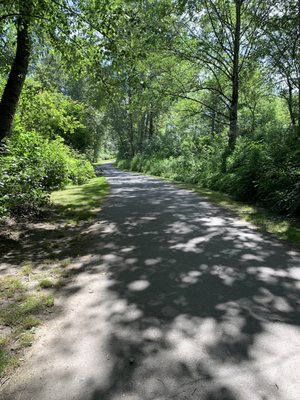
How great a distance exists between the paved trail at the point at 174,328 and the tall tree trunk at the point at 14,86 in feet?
16.2

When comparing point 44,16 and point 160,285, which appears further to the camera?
point 44,16

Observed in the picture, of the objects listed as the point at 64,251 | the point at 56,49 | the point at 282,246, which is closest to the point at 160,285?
the point at 64,251

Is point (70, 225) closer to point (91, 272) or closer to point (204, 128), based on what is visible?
point (91, 272)

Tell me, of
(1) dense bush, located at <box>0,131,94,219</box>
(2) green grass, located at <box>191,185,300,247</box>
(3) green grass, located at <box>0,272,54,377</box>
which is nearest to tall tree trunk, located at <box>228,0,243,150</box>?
(2) green grass, located at <box>191,185,300,247</box>

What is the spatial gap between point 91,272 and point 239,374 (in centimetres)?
255

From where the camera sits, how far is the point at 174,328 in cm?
294

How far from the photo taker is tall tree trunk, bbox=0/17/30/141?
827 cm

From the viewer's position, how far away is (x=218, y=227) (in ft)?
21.3

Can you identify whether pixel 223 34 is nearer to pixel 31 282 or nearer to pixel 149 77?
pixel 149 77

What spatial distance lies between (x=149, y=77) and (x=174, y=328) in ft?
57.4

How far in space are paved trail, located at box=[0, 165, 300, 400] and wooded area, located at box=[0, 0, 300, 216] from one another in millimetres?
2397

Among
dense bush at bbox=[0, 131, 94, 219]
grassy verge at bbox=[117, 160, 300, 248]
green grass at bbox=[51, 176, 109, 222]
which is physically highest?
dense bush at bbox=[0, 131, 94, 219]

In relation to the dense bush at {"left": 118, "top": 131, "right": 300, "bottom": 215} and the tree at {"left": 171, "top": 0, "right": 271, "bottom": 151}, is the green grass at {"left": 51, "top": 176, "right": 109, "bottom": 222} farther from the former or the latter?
the tree at {"left": 171, "top": 0, "right": 271, "bottom": 151}

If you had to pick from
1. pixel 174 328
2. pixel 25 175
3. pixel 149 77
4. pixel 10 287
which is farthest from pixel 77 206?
pixel 149 77
